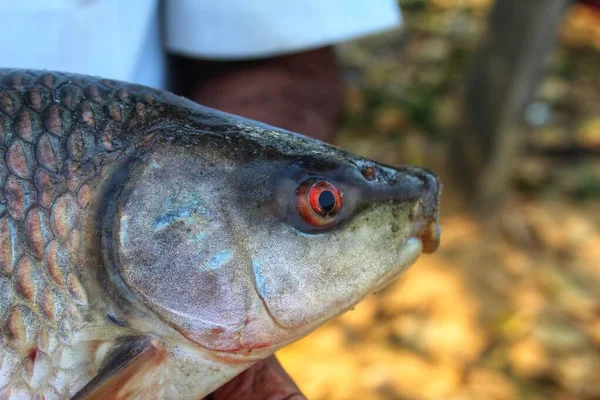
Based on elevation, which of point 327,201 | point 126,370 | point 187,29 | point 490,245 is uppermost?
point 187,29

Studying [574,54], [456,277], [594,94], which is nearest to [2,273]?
[456,277]

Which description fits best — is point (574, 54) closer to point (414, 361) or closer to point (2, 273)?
point (414, 361)

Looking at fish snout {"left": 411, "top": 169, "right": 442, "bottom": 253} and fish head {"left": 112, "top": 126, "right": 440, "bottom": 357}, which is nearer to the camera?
fish head {"left": 112, "top": 126, "right": 440, "bottom": 357}

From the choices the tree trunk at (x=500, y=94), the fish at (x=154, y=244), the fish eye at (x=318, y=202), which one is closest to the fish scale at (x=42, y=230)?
the fish at (x=154, y=244)

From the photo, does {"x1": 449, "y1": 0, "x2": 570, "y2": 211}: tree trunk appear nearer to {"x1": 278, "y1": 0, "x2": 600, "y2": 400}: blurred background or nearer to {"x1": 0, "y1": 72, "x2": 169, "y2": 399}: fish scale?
{"x1": 278, "y1": 0, "x2": 600, "y2": 400}: blurred background

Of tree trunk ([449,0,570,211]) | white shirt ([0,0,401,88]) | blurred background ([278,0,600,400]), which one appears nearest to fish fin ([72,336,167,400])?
white shirt ([0,0,401,88])

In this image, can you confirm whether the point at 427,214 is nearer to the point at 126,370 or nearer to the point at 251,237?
the point at 251,237

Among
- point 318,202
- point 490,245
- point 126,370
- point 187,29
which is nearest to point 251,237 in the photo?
point 318,202
